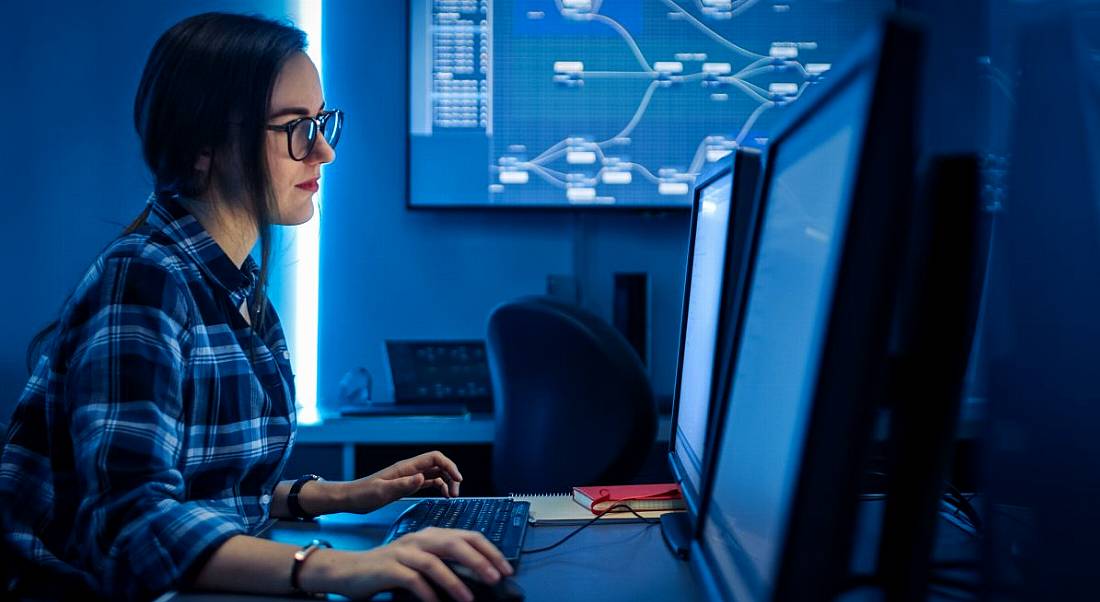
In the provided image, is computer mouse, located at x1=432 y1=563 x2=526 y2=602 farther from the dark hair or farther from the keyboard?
the dark hair

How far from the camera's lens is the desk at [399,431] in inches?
93.9

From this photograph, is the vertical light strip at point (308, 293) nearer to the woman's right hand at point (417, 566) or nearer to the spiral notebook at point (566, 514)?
the spiral notebook at point (566, 514)

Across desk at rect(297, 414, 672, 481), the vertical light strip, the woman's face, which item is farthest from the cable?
the vertical light strip

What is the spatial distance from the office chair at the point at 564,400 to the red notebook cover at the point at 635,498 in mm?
414

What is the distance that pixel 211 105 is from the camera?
1109 millimetres

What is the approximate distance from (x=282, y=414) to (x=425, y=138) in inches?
75.4

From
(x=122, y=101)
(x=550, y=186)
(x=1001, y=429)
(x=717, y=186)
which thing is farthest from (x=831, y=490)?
(x=122, y=101)

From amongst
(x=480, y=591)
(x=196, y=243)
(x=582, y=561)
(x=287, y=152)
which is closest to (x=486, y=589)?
(x=480, y=591)

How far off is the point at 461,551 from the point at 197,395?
1.26ft

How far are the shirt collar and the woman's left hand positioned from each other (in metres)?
0.31

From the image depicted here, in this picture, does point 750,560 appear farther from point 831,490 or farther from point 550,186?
point 550,186

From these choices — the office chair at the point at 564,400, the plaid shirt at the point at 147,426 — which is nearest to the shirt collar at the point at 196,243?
the plaid shirt at the point at 147,426

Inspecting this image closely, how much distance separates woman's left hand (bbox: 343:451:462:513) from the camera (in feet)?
3.93

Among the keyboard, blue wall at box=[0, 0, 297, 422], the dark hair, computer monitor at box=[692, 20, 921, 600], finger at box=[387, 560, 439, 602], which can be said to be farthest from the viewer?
blue wall at box=[0, 0, 297, 422]
